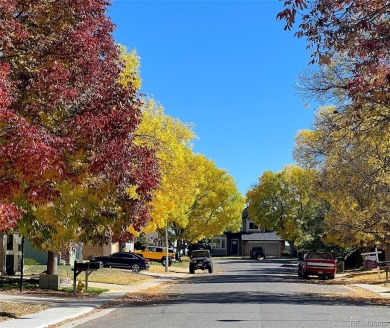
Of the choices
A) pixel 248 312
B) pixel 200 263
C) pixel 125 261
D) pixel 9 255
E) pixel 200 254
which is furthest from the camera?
pixel 200 254

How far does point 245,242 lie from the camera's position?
9988 cm

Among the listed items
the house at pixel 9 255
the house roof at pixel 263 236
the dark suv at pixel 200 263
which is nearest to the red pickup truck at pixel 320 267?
the dark suv at pixel 200 263

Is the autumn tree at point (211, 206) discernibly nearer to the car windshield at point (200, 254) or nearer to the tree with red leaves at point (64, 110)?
the car windshield at point (200, 254)

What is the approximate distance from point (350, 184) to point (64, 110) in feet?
56.1

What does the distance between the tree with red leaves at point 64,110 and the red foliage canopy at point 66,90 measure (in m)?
0.02

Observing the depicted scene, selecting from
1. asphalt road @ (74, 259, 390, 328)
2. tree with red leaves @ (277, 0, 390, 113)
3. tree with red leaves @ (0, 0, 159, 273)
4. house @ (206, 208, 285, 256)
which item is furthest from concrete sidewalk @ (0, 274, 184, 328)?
house @ (206, 208, 285, 256)

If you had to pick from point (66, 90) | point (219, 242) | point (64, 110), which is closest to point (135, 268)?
point (64, 110)

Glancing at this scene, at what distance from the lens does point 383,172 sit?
21672mm

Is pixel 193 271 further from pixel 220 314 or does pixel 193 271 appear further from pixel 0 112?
pixel 0 112

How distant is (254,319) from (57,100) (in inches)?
271

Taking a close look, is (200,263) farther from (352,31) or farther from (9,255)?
(352,31)

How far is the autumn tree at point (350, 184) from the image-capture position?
22688 mm

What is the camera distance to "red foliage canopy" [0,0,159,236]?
11.7 m

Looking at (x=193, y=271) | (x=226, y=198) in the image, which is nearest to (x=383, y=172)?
(x=193, y=271)
